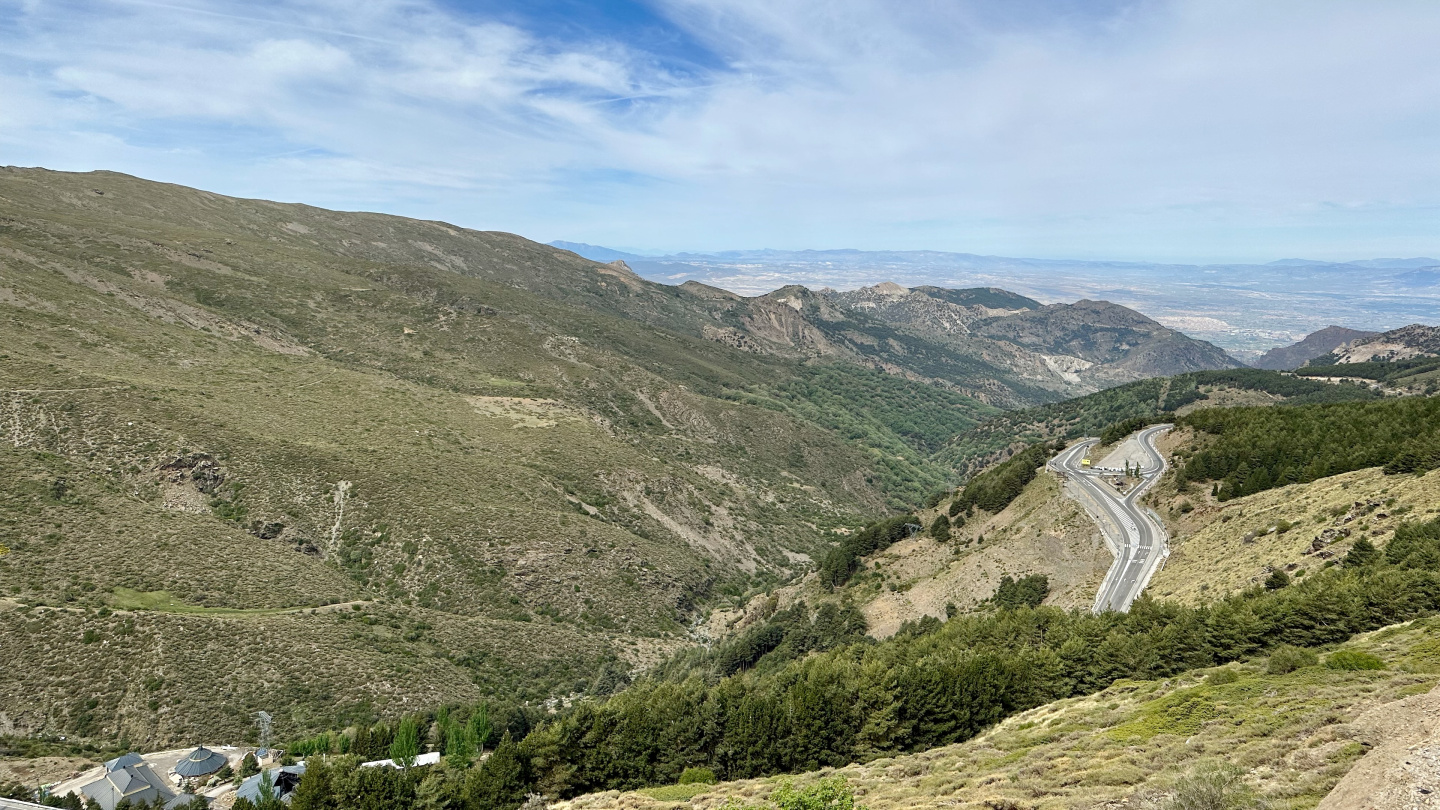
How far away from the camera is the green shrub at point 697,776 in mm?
32781

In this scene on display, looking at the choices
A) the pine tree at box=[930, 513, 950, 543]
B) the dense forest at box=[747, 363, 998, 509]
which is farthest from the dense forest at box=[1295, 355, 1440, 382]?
the pine tree at box=[930, 513, 950, 543]

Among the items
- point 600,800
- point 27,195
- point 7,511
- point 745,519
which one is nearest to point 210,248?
point 27,195

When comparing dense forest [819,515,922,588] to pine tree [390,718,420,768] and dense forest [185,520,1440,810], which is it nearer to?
dense forest [185,520,1440,810]

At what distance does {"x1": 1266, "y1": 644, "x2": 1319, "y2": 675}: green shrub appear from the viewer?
1006 inches

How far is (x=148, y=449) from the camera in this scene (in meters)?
60.9

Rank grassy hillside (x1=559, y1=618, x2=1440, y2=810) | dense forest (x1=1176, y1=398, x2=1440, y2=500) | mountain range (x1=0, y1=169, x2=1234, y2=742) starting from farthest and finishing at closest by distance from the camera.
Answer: dense forest (x1=1176, y1=398, x2=1440, y2=500) → mountain range (x1=0, y1=169, x2=1234, y2=742) → grassy hillside (x1=559, y1=618, x2=1440, y2=810)

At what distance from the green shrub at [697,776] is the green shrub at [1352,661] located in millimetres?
25450

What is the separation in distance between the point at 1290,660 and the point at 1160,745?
916 centimetres

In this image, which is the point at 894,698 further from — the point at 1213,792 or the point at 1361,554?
the point at 1361,554

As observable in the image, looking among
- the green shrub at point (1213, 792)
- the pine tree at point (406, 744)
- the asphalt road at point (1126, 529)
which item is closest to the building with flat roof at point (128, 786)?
the pine tree at point (406, 744)

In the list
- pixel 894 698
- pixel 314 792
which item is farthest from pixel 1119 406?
pixel 314 792

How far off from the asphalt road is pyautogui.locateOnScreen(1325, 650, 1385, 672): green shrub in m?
14.6

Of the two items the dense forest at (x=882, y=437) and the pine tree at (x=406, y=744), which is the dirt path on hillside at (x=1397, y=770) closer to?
the pine tree at (x=406, y=744)

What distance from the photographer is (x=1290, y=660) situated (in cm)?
2569
